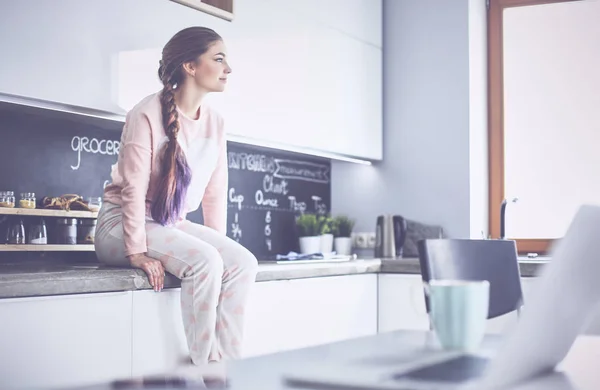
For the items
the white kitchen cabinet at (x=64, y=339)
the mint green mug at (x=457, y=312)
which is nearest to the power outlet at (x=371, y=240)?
the white kitchen cabinet at (x=64, y=339)

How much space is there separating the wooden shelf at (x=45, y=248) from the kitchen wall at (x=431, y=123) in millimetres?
1817

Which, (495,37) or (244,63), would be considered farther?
(495,37)

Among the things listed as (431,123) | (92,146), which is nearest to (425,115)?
(431,123)

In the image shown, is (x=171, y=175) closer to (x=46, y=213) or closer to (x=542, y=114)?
(x=46, y=213)

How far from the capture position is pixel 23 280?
1903 mm

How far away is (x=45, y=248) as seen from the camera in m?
2.48

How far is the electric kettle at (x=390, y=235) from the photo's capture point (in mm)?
3846

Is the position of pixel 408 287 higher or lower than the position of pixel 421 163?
lower

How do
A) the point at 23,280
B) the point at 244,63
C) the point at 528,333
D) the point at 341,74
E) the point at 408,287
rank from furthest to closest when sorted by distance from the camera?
the point at 341,74 < the point at 408,287 < the point at 244,63 < the point at 23,280 < the point at 528,333

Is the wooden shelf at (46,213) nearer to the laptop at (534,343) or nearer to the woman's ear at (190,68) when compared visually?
the woman's ear at (190,68)

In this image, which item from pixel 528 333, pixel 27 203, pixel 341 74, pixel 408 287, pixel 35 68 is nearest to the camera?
pixel 528 333

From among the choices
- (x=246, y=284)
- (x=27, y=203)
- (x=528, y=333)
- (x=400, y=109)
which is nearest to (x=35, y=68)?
(x=27, y=203)

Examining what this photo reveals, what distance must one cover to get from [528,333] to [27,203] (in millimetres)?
1949

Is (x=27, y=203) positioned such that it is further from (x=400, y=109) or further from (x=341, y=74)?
(x=400, y=109)
